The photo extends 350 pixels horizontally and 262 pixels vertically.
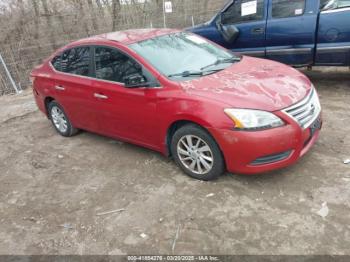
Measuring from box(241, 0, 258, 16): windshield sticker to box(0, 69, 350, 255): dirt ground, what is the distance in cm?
266

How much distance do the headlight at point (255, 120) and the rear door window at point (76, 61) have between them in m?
2.36

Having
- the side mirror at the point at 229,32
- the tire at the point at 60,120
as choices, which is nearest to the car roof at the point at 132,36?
the tire at the point at 60,120

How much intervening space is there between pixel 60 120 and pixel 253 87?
11.2ft

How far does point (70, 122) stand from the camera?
17.6ft

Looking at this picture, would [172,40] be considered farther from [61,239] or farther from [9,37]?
[9,37]

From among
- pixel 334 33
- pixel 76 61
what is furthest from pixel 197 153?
pixel 334 33

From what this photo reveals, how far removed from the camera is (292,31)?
6047mm

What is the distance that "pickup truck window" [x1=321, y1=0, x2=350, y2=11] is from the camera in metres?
5.55

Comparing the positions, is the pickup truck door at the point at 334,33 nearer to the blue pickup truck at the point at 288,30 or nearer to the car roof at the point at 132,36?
the blue pickup truck at the point at 288,30

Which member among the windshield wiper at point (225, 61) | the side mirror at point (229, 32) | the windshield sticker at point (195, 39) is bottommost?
the windshield wiper at point (225, 61)

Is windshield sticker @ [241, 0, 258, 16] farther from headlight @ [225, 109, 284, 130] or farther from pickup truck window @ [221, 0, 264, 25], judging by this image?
headlight @ [225, 109, 284, 130]

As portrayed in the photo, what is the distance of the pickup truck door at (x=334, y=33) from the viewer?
5.55m

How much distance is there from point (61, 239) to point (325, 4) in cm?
541

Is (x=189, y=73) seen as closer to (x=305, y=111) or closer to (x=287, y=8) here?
(x=305, y=111)
